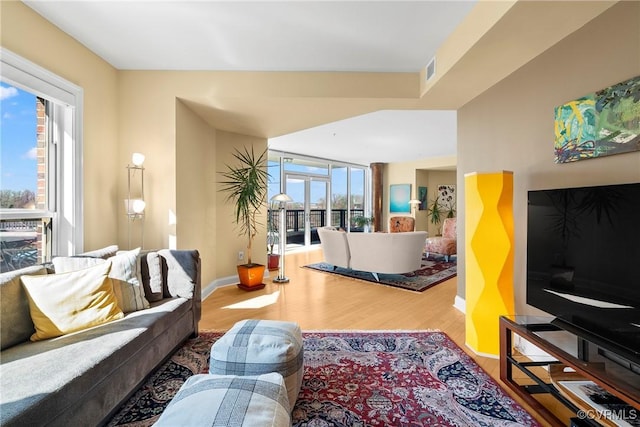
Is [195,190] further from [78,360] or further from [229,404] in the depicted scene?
[229,404]

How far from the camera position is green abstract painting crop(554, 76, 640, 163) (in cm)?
162

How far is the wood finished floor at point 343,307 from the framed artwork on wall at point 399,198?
476 centimetres

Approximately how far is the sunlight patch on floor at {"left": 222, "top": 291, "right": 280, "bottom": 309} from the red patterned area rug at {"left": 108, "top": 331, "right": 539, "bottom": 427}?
873 mm

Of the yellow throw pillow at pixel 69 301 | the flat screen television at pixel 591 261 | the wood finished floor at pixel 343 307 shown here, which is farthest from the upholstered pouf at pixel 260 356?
the flat screen television at pixel 591 261

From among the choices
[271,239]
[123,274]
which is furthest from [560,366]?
[271,239]

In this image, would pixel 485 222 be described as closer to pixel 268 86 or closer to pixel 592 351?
pixel 592 351

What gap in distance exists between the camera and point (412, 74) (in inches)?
125

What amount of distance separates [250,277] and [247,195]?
3.96 feet

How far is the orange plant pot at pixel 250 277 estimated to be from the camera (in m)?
4.24

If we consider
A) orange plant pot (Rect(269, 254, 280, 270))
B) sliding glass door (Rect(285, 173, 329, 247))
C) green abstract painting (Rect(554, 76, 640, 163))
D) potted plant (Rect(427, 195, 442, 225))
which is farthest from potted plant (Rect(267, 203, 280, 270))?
potted plant (Rect(427, 195, 442, 225))

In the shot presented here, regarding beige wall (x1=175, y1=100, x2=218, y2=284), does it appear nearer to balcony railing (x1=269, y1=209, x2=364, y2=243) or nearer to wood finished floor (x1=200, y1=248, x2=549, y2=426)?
wood finished floor (x1=200, y1=248, x2=549, y2=426)

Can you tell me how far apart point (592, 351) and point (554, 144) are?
4.66 feet

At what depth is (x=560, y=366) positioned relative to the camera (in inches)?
70.8

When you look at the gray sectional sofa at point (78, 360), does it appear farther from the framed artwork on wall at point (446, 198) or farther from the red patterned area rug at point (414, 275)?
the framed artwork on wall at point (446, 198)
